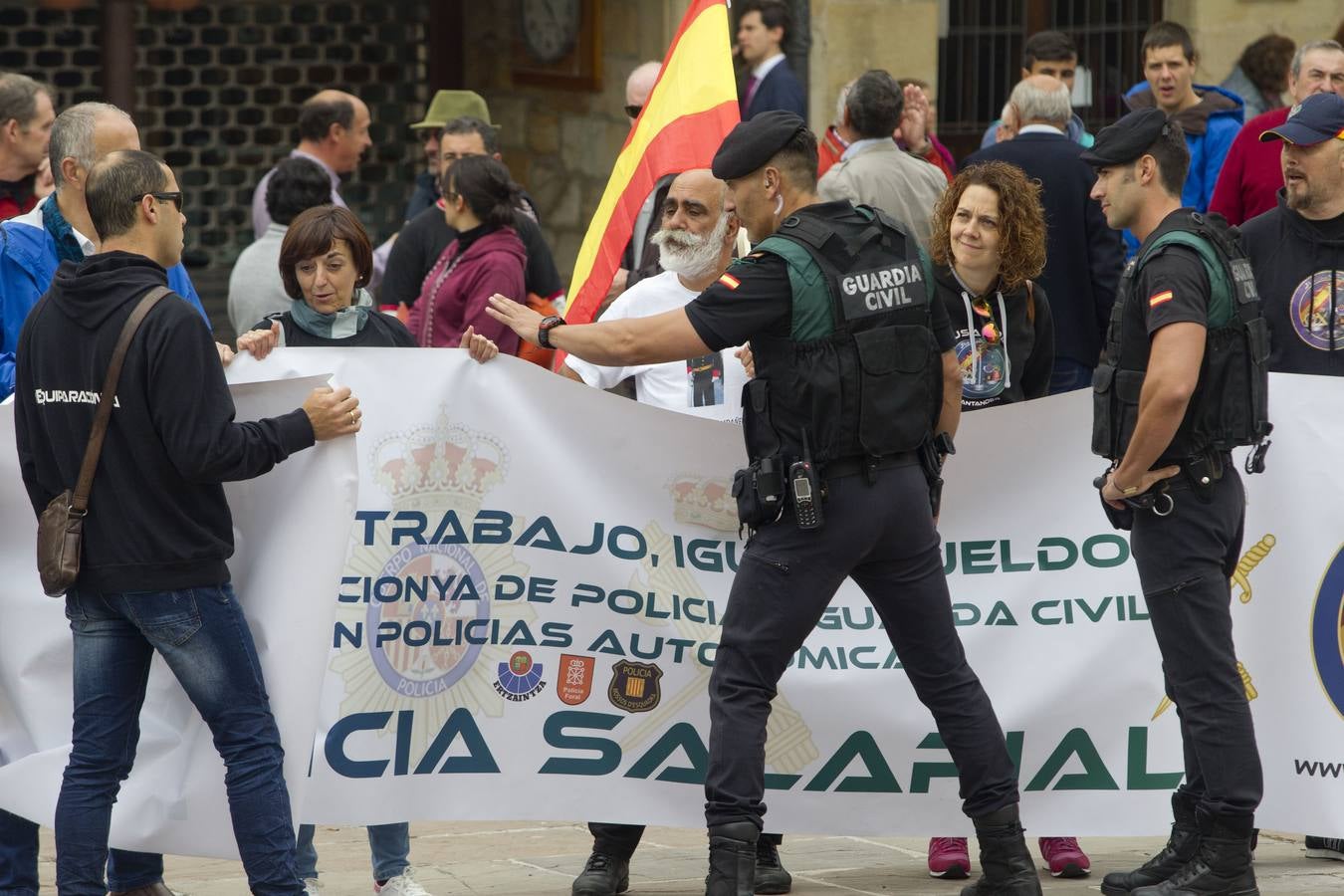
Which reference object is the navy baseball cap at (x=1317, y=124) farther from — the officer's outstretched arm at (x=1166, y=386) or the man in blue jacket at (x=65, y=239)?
the man in blue jacket at (x=65, y=239)

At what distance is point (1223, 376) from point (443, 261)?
151 inches

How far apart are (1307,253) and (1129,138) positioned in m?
1.05

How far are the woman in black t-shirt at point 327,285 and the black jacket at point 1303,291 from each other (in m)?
2.39

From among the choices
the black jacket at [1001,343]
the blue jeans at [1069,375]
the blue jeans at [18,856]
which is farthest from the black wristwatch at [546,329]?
the blue jeans at [1069,375]

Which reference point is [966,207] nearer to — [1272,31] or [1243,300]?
[1243,300]

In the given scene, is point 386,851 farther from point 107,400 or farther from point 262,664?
point 107,400

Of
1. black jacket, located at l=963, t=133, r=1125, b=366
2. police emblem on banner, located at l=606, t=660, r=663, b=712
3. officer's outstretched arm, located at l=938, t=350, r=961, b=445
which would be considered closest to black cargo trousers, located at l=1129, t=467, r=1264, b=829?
officer's outstretched arm, located at l=938, t=350, r=961, b=445

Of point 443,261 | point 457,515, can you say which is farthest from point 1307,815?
point 443,261

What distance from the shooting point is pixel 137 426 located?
469cm

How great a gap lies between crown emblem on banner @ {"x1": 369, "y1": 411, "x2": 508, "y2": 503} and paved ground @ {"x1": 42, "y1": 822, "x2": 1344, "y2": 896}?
115cm

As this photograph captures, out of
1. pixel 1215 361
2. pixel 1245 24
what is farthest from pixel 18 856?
pixel 1245 24

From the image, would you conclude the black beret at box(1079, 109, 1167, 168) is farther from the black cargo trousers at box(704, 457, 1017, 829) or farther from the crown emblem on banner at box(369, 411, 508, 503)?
the crown emblem on banner at box(369, 411, 508, 503)

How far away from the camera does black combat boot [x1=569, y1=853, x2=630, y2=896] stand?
18.5 ft

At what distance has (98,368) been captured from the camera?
4.70 metres
